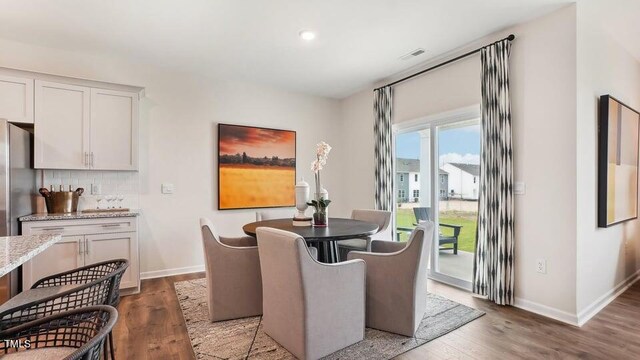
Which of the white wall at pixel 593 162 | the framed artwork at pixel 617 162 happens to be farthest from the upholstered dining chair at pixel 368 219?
the framed artwork at pixel 617 162

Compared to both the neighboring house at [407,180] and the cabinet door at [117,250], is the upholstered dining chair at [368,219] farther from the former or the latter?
the cabinet door at [117,250]

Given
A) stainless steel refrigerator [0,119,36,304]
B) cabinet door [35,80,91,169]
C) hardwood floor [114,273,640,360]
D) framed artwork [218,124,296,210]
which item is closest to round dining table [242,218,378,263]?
hardwood floor [114,273,640,360]

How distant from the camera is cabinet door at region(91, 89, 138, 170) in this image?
10.9 feet

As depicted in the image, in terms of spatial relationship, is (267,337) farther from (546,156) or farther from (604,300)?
(604,300)

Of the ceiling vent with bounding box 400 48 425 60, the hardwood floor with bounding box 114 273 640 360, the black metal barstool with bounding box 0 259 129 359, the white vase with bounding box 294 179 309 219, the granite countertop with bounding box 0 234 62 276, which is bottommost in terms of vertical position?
the hardwood floor with bounding box 114 273 640 360

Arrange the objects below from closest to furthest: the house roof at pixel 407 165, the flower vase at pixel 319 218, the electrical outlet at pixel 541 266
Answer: the electrical outlet at pixel 541 266 → the flower vase at pixel 319 218 → the house roof at pixel 407 165

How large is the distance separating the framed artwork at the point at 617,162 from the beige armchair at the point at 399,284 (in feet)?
6.01

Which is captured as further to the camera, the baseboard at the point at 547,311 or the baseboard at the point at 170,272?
the baseboard at the point at 170,272

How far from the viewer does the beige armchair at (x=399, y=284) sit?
2.21m

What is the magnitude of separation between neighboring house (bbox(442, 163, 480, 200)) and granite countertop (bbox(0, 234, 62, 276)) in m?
3.50

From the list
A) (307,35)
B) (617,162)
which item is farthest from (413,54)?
(617,162)

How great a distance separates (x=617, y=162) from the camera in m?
3.12

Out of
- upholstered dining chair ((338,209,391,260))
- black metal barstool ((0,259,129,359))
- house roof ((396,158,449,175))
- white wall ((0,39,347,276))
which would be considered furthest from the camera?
house roof ((396,158,449,175))

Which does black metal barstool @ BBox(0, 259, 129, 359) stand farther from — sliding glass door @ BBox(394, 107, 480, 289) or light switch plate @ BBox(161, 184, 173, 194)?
sliding glass door @ BBox(394, 107, 480, 289)
